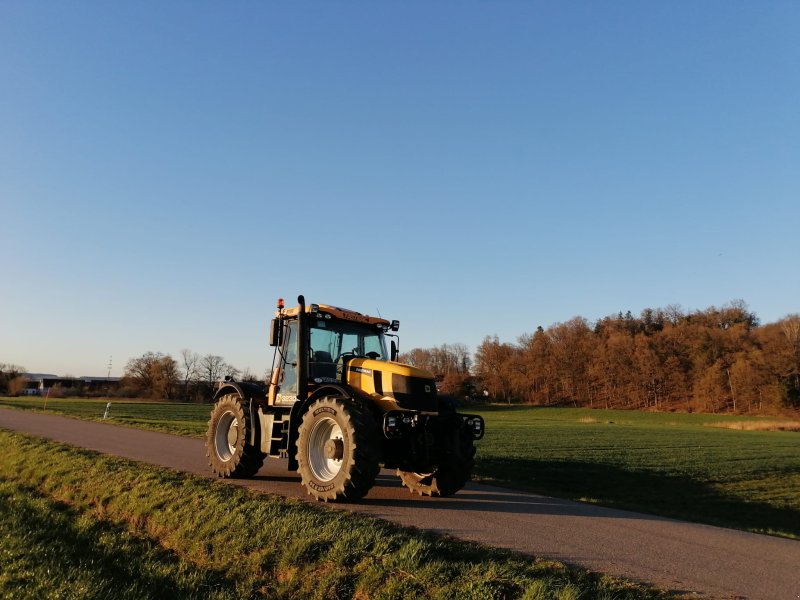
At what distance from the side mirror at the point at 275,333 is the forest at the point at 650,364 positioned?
68659 millimetres

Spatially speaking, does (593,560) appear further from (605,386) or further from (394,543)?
(605,386)

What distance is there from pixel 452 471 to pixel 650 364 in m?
101

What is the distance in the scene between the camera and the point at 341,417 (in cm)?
845

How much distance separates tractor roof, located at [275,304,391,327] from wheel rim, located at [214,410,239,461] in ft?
7.51

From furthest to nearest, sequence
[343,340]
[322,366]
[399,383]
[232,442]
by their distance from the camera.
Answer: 1. [232,442]
2. [343,340]
3. [322,366]
4. [399,383]

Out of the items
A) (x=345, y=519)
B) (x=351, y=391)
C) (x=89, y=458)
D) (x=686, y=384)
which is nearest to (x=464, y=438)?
(x=351, y=391)

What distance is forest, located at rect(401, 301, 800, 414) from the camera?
85000mm

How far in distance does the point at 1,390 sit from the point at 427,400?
289 feet

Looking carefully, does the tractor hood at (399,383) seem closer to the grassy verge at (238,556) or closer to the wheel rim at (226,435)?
the grassy verge at (238,556)

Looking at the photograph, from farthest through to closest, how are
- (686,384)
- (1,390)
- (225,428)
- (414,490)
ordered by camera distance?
1. (686,384)
2. (1,390)
3. (225,428)
4. (414,490)

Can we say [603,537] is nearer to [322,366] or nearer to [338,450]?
[338,450]

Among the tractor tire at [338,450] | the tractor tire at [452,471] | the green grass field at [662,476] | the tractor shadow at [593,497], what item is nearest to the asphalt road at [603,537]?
the tractor shadow at [593,497]

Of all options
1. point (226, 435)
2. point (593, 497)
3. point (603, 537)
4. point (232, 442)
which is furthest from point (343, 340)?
point (593, 497)

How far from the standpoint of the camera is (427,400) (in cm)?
945
